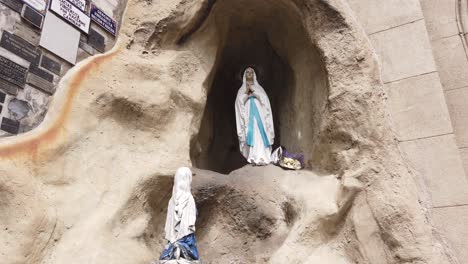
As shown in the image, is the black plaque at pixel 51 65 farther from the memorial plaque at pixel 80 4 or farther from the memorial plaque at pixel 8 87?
the memorial plaque at pixel 80 4

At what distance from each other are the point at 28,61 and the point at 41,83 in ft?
0.67

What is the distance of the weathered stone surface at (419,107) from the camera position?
4312mm

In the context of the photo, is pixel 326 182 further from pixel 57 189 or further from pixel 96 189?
pixel 57 189

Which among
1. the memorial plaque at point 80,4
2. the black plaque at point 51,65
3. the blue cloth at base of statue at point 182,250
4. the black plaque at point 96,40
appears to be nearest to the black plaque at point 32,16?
the black plaque at point 51,65

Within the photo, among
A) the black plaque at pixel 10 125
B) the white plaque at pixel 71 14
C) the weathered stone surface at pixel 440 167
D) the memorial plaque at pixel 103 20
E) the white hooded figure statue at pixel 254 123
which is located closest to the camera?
the black plaque at pixel 10 125

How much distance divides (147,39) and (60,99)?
1.05 metres

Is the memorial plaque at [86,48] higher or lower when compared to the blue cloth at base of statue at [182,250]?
higher

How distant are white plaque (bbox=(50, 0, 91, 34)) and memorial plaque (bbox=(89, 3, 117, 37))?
0.10m

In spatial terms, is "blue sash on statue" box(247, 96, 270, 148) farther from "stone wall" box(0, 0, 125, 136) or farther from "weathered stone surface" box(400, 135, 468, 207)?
"stone wall" box(0, 0, 125, 136)

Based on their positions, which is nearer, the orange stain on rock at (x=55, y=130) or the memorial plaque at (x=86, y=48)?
the orange stain on rock at (x=55, y=130)

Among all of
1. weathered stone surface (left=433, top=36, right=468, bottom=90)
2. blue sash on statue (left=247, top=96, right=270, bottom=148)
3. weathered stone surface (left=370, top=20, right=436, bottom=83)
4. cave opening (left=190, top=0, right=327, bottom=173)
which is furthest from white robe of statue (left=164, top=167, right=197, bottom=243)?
weathered stone surface (left=433, top=36, right=468, bottom=90)

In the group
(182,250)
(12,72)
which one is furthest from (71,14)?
(182,250)

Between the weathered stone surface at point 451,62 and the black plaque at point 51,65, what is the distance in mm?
3966

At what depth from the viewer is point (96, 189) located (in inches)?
126
